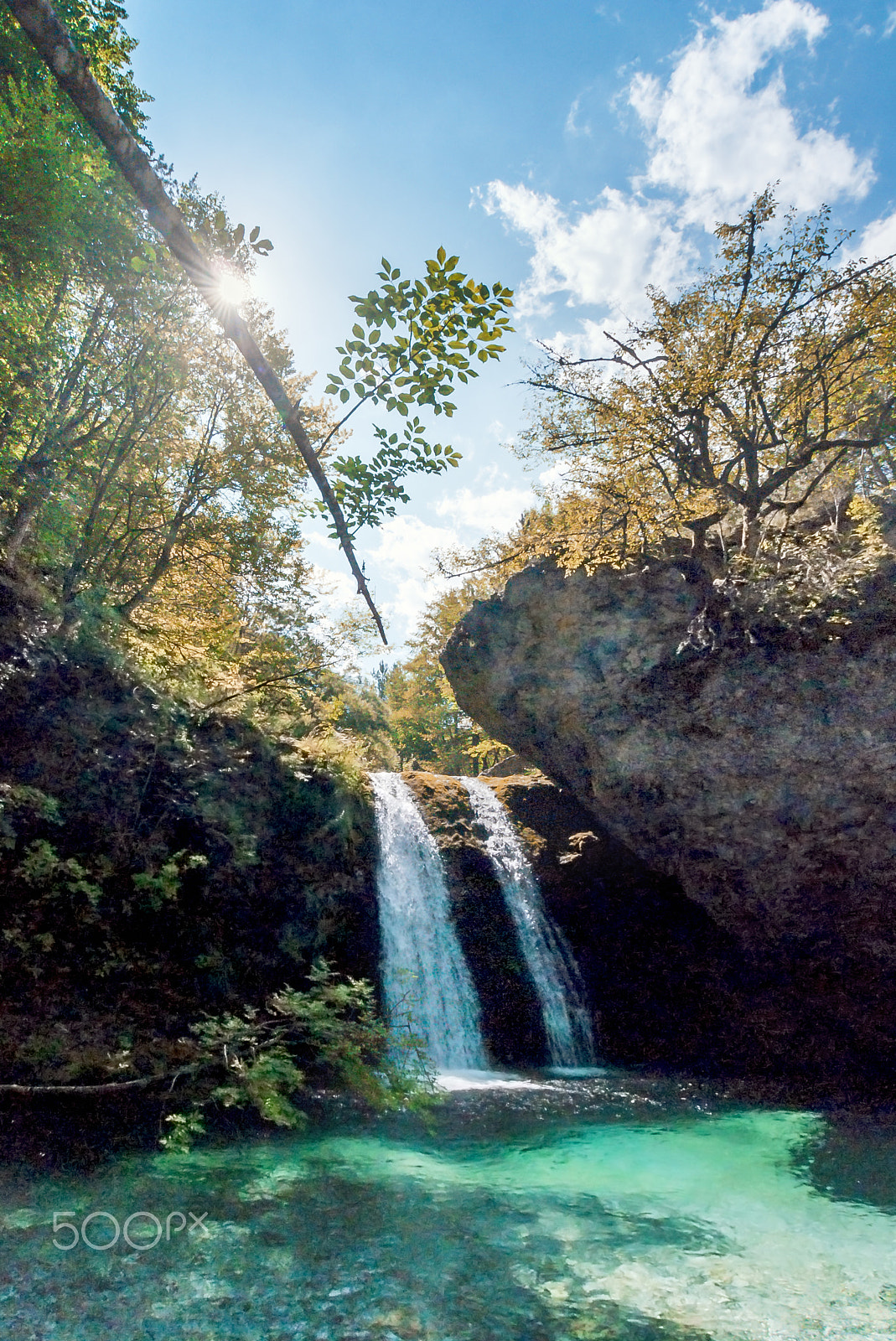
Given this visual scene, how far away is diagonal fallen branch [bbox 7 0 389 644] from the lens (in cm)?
153

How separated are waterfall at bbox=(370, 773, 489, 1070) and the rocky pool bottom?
3.42 metres

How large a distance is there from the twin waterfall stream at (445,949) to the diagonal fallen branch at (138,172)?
9620mm

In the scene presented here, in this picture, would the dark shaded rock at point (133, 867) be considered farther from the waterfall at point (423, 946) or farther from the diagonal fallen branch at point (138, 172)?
the diagonal fallen branch at point (138, 172)

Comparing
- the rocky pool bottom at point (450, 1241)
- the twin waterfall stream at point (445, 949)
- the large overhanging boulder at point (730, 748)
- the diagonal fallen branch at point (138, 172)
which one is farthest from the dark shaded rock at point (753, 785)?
the diagonal fallen branch at point (138, 172)

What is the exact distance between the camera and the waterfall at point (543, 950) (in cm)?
1088

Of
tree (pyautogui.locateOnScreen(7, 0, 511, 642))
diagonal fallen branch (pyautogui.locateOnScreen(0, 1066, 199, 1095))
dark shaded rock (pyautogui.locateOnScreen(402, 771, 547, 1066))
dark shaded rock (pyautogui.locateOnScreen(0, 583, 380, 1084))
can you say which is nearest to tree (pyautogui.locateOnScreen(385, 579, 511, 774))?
dark shaded rock (pyautogui.locateOnScreen(402, 771, 547, 1066))

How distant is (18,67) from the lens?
8.00 m

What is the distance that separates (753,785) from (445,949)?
21.3ft

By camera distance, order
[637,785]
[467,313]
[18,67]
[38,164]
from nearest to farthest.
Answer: [467,313]
[38,164]
[18,67]
[637,785]

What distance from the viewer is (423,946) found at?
11.2m

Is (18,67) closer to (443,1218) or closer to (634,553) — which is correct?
(634,553)

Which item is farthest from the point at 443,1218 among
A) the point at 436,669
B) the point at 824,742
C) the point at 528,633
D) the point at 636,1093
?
the point at 436,669

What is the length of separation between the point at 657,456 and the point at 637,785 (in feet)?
22.7

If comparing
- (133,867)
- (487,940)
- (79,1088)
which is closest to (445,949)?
(487,940)
